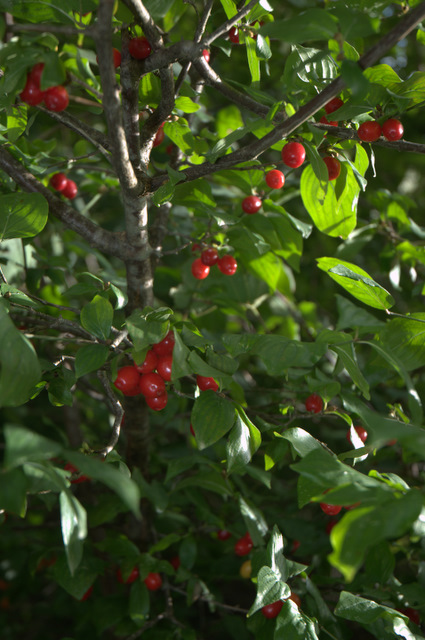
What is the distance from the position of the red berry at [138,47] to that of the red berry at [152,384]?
0.53 m

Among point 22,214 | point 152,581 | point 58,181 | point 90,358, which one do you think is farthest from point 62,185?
point 152,581

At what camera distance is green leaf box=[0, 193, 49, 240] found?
2.92 feet

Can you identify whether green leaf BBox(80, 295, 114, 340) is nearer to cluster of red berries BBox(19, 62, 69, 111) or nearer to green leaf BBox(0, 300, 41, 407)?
green leaf BBox(0, 300, 41, 407)

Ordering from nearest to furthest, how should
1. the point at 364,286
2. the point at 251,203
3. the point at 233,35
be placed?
1. the point at 364,286
2. the point at 233,35
3. the point at 251,203

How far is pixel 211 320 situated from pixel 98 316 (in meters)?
0.73

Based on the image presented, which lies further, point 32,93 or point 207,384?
point 207,384

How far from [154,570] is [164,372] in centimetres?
53

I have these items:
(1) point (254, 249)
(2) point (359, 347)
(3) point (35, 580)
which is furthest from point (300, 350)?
(3) point (35, 580)

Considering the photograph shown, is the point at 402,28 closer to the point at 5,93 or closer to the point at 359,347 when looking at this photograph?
the point at 5,93

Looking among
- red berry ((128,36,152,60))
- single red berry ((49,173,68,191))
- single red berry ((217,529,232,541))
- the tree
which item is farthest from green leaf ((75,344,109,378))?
single red berry ((217,529,232,541))

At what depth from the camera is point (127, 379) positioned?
881mm

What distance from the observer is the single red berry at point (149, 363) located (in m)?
0.87

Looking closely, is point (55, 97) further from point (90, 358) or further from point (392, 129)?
point (392, 129)

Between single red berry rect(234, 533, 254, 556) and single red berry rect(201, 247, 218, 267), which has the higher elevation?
single red berry rect(201, 247, 218, 267)
